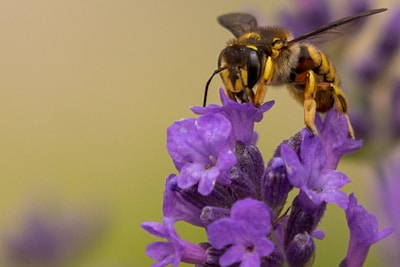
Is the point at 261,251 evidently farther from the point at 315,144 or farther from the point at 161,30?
the point at 161,30

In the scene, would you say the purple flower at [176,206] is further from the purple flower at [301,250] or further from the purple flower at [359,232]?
the purple flower at [359,232]

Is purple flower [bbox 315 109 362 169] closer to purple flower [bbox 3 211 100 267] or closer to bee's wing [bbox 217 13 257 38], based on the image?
bee's wing [bbox 217 13 257 38]

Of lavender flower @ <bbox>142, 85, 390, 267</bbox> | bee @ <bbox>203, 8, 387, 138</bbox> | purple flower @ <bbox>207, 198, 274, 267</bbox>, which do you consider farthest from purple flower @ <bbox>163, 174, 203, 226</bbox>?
bee @ <bbox>203, 8, 387, 138</bbox>

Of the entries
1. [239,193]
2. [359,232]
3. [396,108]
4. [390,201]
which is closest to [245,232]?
[239,193]

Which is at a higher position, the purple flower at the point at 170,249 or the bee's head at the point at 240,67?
the bee's head at the point at 240,67

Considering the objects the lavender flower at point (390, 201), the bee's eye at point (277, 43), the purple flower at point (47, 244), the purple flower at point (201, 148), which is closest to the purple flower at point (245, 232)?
the purple flower at point (201, 148)

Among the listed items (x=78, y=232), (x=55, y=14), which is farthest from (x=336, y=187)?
(x=55, y=14)
